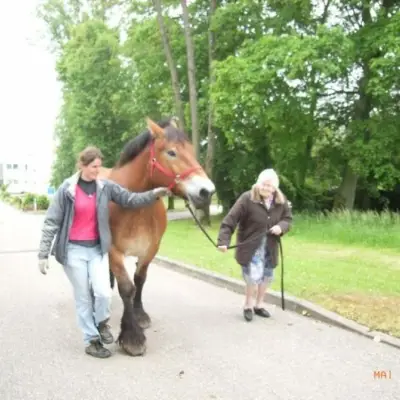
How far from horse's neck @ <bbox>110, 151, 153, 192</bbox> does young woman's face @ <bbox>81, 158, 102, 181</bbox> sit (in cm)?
60

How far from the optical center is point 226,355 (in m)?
5.18

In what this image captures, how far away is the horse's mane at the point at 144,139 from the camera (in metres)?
5.24

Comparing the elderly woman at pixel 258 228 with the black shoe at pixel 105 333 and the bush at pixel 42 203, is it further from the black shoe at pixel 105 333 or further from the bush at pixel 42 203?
the bush at pixel 42 203

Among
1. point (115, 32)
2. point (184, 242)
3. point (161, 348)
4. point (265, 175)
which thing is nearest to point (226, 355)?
point (161, 348)

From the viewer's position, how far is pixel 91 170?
505 centimetres

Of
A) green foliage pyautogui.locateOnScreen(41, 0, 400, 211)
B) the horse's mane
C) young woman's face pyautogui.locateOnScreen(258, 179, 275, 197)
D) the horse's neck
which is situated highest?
green foliage pyautogui.locateOnScreen(41, 0, 400, 211)

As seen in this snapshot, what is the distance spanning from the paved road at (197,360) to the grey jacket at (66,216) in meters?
1.07

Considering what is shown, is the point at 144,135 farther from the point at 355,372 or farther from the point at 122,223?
the point at 355,372

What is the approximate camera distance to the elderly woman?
6383 mm

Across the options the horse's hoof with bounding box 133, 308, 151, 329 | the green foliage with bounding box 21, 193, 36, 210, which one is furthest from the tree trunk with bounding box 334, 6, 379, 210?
the green foliage with bounding box 21, 193, 36, 210

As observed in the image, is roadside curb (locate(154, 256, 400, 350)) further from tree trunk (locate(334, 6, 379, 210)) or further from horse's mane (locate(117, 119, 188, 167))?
tree trunk (locate(334, 6, 379, 210))

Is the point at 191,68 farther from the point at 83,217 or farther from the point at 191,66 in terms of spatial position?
the point at 83,217

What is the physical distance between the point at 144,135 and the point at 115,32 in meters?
29.6

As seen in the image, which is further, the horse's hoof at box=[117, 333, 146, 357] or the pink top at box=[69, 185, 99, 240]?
the horse's hoof at box=[117, 333, 146, 357]
